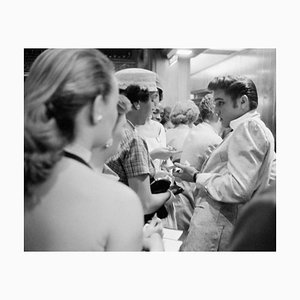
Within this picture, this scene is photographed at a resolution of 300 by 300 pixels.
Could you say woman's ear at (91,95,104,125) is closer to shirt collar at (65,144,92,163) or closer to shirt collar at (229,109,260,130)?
shirt collar at (65,144,92,163)

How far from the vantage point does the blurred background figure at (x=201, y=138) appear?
5.77 feet

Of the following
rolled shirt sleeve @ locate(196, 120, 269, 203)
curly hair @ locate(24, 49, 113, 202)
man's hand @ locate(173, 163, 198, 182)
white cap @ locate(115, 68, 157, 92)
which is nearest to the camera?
curly hair @ locate(24, 49, 113, 202)

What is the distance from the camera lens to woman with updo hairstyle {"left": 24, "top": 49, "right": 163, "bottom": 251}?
1.30 meters

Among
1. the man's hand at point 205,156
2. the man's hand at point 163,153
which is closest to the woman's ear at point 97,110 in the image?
the man's hand at point 163,153

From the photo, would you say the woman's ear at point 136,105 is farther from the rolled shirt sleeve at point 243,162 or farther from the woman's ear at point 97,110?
the rolled shirt sleeve at point 243,162

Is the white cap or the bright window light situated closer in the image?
the white cap

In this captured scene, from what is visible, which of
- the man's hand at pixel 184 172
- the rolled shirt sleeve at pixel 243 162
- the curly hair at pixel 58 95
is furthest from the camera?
the man's hand at pixel 184 172

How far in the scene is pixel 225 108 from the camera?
1.75m

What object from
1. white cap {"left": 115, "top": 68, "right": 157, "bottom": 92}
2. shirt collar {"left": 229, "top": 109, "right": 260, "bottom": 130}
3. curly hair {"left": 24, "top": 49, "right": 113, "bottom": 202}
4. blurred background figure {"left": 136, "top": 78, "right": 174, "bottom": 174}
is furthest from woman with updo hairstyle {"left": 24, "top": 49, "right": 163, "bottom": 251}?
shirt collar {"left": 229, "top": 109, "right": 260, "bottom": 130}

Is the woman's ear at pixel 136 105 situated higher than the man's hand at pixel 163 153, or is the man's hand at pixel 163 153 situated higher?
the woman's ear at pixel 136 105

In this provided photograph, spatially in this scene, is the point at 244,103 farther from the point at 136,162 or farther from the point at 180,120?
the point at 136,162
